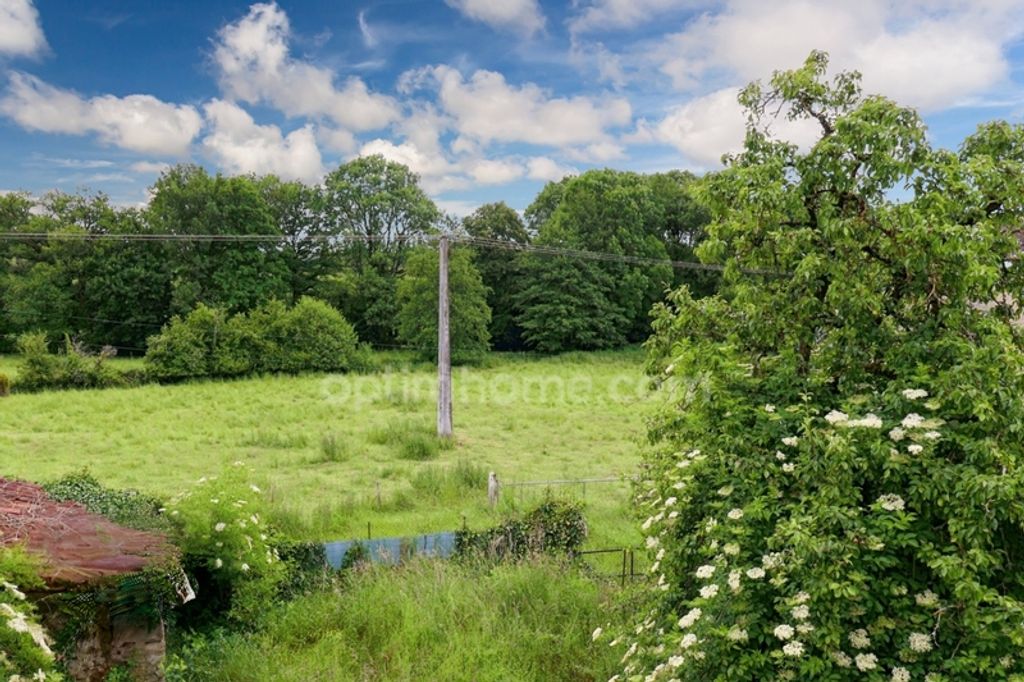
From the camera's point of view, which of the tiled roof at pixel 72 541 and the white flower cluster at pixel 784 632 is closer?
the white flower cluster at pixel 784 632

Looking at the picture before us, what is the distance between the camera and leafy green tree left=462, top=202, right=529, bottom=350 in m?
42.8

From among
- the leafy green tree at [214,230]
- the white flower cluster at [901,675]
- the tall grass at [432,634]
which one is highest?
the leafy green tree at [214,230]

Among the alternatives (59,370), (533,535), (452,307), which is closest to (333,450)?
(533,535)

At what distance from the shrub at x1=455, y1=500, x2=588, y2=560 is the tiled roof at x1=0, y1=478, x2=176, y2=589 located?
169 inches

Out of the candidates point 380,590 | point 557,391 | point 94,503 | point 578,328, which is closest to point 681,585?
point 380,590

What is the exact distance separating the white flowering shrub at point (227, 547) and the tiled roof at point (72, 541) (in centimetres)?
67

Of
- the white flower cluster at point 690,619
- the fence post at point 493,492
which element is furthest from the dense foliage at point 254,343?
the white flower cluster at point 690,619

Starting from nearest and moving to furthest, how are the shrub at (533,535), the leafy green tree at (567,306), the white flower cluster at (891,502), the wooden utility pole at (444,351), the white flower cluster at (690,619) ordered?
1. the white flower cluster at (891,502)
2. the white flower cluster at (690,619)
3. the shrub at (533,535)
4. the wooden utility pole at (444,351)
5. the leafy green tree at (567,306)

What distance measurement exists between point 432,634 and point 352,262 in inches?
1503

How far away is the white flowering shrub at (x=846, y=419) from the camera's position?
3.72 m

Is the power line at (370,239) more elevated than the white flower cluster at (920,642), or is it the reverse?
the power line at (370,239)

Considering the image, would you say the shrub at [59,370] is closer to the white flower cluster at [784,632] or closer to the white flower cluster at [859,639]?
the white flower cluster at [784,632]

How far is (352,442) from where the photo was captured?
725 inches

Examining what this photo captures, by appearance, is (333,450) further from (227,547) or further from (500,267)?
(500,267)
